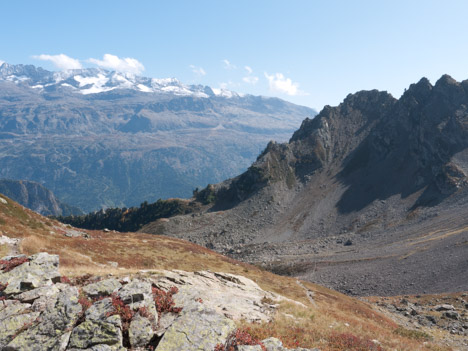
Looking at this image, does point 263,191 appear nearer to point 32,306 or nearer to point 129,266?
point 129,266

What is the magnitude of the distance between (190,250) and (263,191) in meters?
124

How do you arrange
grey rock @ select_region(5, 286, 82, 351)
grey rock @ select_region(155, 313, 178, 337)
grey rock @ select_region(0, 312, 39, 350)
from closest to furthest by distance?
grey rock @ select_region(5, 286, 82, 351)
grey rock @ select_region(0, 312, 39, 350)
grey rock @ select_region(155, 313, 178, 337)

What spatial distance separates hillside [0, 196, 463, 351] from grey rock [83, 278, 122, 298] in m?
0.18

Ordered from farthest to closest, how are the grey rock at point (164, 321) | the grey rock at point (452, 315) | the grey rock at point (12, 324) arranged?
the grey rock at point (452, 315) → the grey rock at point (164, 321) → the grey rock at point (12, 324)

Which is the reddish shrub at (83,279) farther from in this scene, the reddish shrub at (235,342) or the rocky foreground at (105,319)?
the reddish shrub at (235,342)

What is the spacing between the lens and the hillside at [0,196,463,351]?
61.4ft

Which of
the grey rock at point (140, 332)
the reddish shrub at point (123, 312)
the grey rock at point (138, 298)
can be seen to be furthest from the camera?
the grey rock at point (138, 298)

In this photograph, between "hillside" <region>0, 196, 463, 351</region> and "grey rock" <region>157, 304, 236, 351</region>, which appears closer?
"grey rock" <region>157, 304, 236, 351</region>

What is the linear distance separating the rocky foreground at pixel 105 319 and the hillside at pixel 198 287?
0.14m

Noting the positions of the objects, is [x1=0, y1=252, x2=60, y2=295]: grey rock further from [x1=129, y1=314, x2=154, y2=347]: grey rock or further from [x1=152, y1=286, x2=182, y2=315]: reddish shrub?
[x1=129, y1=314, x2=154, y2=347]: grey rock

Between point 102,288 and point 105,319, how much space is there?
467 centimetres

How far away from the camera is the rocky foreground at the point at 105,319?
13.8 m

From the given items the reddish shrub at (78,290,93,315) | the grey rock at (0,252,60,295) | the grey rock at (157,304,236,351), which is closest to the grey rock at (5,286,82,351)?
the reddish shrub at (78,290,93,315)

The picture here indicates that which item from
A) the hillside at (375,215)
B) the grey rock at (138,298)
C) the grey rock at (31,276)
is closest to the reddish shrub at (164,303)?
the grey rock at (138,298)
